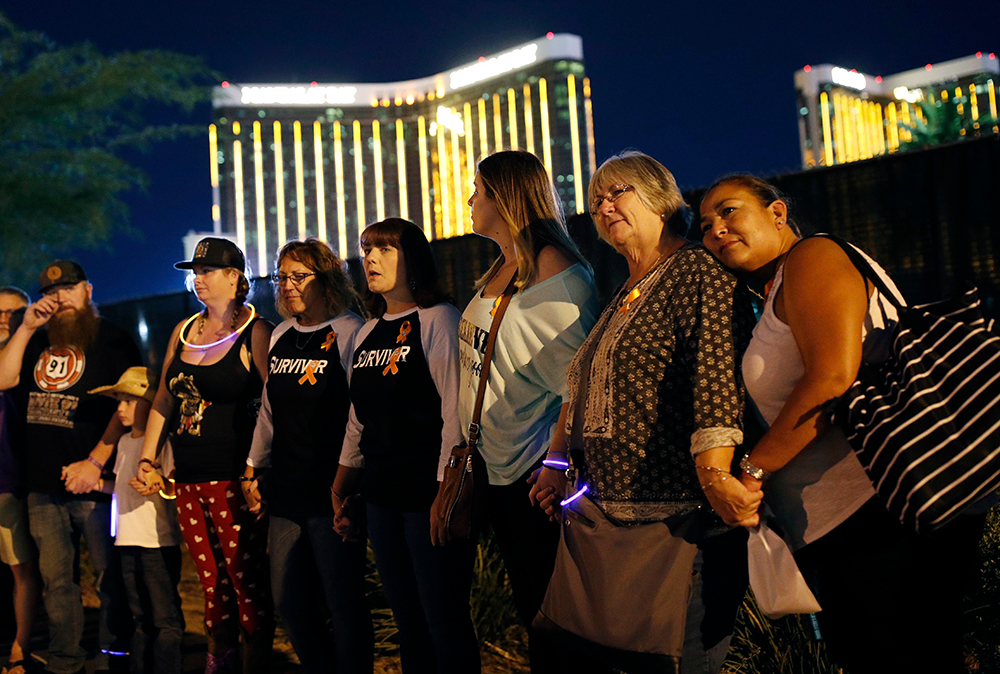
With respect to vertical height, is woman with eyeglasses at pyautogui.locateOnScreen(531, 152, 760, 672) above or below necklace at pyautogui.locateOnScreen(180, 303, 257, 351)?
below

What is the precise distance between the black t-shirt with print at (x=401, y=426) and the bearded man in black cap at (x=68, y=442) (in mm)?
1896

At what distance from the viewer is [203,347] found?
355cm

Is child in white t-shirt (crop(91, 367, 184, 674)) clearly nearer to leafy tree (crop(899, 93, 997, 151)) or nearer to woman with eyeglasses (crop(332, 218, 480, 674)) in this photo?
woman with eyeglasses (crop(332, 218, 480, 674))

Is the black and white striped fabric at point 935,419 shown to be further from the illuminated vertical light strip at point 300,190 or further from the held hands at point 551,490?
the illuminated vertical light strip at point 300,190

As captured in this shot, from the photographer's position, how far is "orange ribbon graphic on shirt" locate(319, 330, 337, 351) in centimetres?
325

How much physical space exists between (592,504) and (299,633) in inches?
64.9

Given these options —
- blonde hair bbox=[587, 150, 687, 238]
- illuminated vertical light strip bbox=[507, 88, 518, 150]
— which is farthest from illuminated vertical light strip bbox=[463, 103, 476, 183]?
blonde hair bbox=[587, 150, 687, 238]

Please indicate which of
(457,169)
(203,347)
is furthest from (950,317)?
(457,169)

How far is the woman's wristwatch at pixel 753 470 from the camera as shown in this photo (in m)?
1.81

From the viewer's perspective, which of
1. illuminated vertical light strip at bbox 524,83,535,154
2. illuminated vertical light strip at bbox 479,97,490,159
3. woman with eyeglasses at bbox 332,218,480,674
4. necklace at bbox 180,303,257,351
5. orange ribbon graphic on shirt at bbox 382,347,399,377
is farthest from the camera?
illuminated vertical light strip at bbox 479,97,490,159

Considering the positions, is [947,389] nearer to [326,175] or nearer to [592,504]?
[592,504]

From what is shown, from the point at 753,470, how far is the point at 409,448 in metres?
1.34

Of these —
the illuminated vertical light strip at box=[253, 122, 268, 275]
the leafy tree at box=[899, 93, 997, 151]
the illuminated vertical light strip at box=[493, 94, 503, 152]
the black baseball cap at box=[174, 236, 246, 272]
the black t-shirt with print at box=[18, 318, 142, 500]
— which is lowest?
the black t-shirt with print at box=[18, 318, 142, 500]

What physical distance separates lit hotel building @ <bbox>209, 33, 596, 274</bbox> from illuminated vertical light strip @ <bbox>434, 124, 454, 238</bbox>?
0.40 ft
